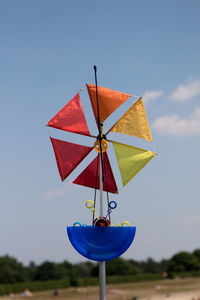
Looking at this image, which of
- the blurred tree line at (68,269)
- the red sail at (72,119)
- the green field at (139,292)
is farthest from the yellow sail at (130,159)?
the blurred tree line at (68,269)

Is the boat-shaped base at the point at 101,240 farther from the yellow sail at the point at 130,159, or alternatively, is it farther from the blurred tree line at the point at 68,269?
the blurred tree line at the point at 68,269

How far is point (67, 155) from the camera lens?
21.2 ft

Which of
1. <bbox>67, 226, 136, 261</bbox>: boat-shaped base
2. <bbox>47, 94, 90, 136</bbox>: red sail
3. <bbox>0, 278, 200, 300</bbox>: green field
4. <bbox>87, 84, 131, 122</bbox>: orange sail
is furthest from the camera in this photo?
<bbox>0, 278, 200, 300</bbox>: green field

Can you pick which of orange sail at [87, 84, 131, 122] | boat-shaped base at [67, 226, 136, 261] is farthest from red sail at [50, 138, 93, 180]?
boat-shaped base at [67, 226, 136, 261]

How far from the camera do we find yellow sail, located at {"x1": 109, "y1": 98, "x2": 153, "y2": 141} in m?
6.49

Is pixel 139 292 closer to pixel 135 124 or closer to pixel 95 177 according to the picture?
pixel 95 177

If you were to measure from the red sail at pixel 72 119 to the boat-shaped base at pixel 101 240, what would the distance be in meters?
1.59

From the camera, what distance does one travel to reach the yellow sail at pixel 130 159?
6.43 m

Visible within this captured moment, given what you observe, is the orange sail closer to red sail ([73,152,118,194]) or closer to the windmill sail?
the windmill sail

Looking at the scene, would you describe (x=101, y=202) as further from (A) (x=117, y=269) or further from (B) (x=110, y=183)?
(A) (x=117, y=269)

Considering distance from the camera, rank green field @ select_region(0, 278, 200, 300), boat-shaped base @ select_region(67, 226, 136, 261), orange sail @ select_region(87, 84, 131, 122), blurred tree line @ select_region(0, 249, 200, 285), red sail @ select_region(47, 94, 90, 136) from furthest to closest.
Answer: blurred tree line @ select_region(0, 249, 200, 285), green field @ select_region(0, 278, 200, 300), orange sail @ select_region(87, 84, 131, 122), red sail @ select_region(47, 94, 90, 136), boat-shaped base @ select_region(67, 226, 136, 261)

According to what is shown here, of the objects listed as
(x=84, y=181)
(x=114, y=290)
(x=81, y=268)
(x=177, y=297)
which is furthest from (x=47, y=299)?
(x=84, y=181)

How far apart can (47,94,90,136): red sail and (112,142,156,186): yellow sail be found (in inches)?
24.4

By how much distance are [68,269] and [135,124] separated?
24068 millimetres
